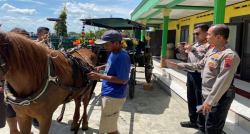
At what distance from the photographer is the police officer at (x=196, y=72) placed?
115 inches

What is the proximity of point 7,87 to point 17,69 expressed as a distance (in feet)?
1.25

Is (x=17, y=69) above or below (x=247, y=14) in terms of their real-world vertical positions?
below

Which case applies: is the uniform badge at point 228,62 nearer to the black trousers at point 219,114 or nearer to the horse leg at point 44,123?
the black trousers at point 219,114

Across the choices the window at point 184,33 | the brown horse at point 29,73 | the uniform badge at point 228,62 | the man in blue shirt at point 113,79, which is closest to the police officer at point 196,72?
the uniform badge at point 228,62

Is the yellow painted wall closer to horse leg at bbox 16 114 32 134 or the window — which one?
the window

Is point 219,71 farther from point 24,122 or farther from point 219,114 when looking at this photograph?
point 24,122

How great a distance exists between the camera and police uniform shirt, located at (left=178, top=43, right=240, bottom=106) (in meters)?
1.93

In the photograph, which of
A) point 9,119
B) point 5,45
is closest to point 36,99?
point 5,45

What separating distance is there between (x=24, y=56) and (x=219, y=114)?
2.27 metres

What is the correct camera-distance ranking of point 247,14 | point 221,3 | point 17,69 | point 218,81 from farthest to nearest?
point 247,14 → point 221,3 → point 218,81 → point 17,69

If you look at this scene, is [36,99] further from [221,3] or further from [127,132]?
[221,3]

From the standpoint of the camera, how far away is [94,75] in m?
2.22

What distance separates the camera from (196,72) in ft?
10.3

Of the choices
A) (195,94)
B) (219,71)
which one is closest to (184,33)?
(195,94)
